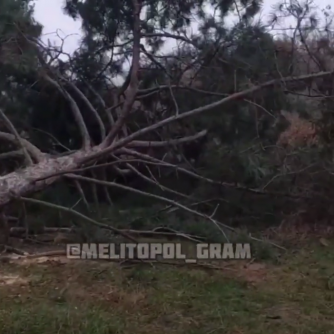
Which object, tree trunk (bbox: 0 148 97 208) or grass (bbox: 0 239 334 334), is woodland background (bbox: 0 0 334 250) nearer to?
tree trunk (bbox: 0 148 97 208)

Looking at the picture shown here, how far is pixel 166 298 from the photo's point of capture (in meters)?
3.89

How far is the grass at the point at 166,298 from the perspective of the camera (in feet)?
11.1

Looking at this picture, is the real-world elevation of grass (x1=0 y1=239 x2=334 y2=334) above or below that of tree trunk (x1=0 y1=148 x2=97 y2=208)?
below

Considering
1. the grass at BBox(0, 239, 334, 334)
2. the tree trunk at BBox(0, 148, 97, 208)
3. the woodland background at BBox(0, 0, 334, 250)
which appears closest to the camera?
the grass at BBox(0, 239, 334, 334)

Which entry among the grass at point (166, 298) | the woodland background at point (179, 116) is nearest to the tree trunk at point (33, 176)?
the woodland background at point (179, 116)

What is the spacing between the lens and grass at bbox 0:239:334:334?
3.39 m

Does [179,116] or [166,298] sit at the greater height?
[179,116]

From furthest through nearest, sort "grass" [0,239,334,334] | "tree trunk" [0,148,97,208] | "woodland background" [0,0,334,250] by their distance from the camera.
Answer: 1. "woodland background" [0,0,334,250]
2. "tree trunk" [0,148,97,208]
3. "grass" [0,239,334,334]

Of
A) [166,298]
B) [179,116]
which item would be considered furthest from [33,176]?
[166,298]

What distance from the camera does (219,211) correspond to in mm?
5785

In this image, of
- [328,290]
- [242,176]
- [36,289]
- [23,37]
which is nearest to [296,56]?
[242,176]

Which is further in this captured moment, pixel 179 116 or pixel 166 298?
pixel 179 116

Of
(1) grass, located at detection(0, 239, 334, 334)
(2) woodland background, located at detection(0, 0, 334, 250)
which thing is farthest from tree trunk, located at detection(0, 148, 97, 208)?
(1) grass, located at detection(0, 239, 334, 334)

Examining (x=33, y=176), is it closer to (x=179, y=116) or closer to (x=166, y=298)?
(x=179, y=116)
